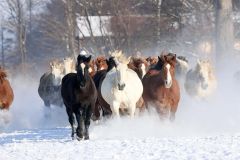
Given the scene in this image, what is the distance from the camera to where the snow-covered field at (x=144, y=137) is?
13.7 metres

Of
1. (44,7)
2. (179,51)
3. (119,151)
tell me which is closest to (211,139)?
(119,151)

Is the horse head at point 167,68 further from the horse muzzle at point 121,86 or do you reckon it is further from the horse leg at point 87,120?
the horse leg at point 87,120

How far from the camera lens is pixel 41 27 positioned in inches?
3501

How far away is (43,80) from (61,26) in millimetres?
44525

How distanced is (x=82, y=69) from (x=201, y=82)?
10.2 meters

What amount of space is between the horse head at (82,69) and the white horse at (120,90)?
1.88m

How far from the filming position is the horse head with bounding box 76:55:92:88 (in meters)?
16.4

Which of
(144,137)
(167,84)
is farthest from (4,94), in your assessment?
(144,137)

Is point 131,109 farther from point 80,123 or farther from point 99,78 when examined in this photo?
point 80,123

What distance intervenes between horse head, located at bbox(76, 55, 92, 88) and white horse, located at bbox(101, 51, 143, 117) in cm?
188

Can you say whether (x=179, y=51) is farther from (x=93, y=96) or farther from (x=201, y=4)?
(x=93, y=96)

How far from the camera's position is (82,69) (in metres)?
16.5

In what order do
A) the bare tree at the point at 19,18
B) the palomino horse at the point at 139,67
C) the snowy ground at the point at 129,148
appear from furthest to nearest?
1. the bare tree at the point at 19,18
2. the palomino horse at the point at 139,67
3. the snowy ground at the point at 129,148

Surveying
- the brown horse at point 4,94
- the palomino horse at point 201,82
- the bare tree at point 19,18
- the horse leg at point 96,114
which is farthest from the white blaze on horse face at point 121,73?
the bare tree at point 19,18
